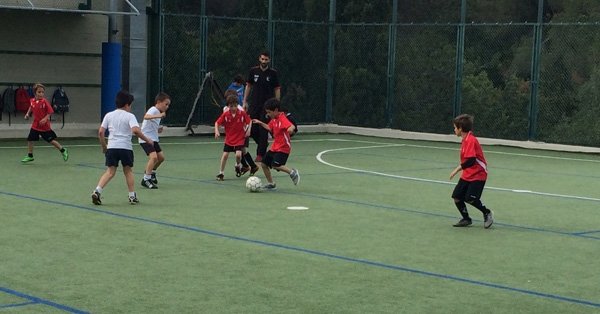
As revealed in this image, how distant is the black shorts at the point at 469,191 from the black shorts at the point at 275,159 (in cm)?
375

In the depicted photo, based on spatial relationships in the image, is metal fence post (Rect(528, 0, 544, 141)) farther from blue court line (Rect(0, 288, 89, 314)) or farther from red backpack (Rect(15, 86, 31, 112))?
blue court line (Rect(0, 288, 89, 314))

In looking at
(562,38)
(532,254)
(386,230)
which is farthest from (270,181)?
(562,38)

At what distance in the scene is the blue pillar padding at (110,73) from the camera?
84.0 feet

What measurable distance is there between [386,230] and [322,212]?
60.5 inches

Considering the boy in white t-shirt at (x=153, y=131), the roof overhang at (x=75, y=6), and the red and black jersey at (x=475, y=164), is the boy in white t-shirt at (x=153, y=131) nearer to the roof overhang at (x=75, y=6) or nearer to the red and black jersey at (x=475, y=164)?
the red and black jersey at (x=475, y=164)

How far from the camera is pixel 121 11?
26.5m

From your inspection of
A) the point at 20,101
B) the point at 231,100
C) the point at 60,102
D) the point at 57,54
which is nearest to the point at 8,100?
the point at 20,101

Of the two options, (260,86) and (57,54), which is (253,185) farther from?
(57,54)

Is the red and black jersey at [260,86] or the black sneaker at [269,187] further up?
the red and black jersey at [260,86]

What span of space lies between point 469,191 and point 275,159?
400 cm

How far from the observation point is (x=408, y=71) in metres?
28.8

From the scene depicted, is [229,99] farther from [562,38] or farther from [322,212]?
[562,38]

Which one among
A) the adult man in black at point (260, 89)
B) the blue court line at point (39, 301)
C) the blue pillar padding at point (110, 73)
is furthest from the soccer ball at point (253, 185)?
the blue pillar padding at point (110, 73)

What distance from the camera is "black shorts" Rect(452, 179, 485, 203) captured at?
12266 millimetres
